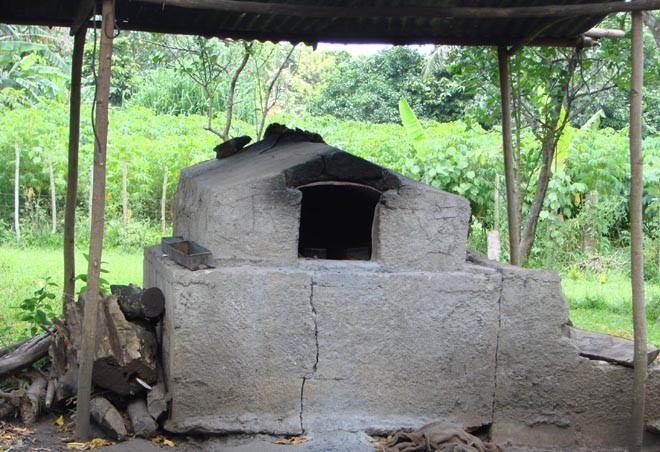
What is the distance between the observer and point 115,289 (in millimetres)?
5270

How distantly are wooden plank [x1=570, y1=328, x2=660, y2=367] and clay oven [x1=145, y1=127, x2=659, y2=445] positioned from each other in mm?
70

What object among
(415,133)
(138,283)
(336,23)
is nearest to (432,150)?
(415,133)

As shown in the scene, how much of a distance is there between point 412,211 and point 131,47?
16832 millimetres

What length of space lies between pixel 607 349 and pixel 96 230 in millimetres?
3163

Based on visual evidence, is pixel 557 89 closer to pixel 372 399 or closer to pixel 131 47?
pixel 372 399

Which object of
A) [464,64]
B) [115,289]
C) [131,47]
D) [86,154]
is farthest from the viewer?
[131,47]

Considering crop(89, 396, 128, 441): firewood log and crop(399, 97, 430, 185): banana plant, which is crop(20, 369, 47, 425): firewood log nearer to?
crop(89, 396, 128, 441): firewood log

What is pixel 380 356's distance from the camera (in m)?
4.86

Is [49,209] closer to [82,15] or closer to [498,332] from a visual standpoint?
[82,15]

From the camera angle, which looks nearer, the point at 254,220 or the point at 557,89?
the point at 254,220

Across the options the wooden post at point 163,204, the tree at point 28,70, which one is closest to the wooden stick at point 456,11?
the wooden post at point 163,204

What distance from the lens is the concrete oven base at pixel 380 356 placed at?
4.68 meters

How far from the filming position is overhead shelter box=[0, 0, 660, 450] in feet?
14.8

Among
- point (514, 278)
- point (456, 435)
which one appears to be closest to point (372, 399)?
point (456, 435)
